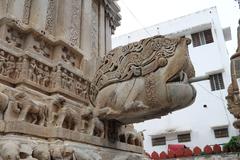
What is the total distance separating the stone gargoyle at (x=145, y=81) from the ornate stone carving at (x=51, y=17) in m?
1.07

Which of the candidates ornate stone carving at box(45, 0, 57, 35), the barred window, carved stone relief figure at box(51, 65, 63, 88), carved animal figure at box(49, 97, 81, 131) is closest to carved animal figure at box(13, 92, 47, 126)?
carved animal figure at box(49, 97, 81, 131)

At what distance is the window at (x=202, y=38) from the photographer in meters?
17.2

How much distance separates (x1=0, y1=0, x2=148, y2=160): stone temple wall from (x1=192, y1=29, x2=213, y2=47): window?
13998 millimetres

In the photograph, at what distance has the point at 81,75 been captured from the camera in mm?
4008

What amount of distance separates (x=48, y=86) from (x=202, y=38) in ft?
50.8

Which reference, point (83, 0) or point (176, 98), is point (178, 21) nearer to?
point (83, 0)

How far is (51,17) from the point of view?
4.17 meters

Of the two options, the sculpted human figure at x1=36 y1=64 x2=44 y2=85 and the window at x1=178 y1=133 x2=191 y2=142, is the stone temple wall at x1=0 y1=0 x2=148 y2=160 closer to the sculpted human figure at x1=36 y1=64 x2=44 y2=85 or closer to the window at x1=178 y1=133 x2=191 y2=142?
the sculpted human figure at x1=36 y1=64 x2=44 y2=85

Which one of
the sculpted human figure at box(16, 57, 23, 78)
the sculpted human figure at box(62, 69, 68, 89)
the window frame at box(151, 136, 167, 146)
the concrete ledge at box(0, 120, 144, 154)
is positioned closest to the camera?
the concrete ledge at box(0, 120, 144, 154)

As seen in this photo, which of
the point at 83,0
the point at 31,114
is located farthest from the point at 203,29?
the point at 31,114

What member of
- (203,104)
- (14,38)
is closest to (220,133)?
(203,104)

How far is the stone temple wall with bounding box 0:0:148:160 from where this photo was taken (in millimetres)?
2850

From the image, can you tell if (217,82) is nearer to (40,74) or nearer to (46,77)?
(46,77)

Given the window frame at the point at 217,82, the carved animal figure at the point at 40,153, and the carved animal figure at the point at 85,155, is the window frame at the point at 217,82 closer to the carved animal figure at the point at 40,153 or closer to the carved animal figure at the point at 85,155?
the carved animal figure at the point at 85,155
